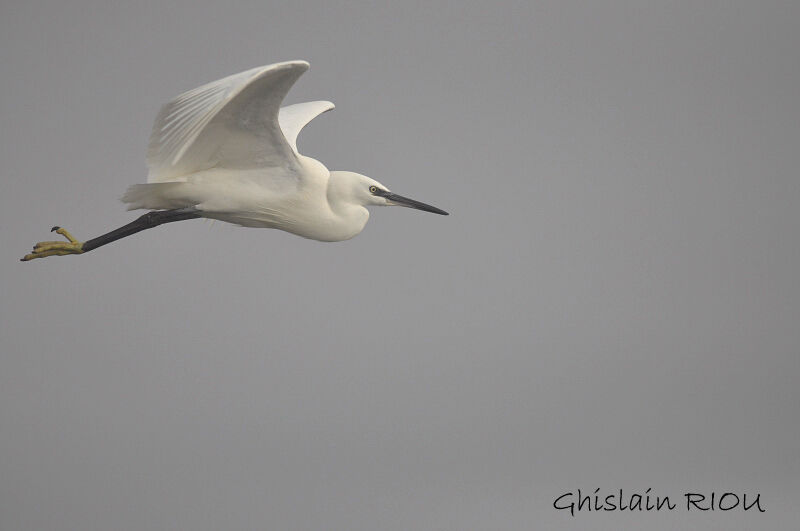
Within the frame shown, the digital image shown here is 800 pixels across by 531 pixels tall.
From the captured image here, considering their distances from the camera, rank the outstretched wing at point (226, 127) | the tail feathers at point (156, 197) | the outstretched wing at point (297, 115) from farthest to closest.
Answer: the outstretched wing at point (297, 115), the tail feathers at point (156, 197), the outstretched wing at point (226, 127)

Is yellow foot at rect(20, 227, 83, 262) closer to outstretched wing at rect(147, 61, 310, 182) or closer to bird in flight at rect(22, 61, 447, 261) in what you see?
bird in flight at rect(22, 61, 447, 261)

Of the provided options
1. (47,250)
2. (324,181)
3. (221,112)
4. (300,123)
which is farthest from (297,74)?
(47,250)

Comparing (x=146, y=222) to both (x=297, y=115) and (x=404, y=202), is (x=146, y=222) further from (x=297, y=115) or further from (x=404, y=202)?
(x=404, y=202)

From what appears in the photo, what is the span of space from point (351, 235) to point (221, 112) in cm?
86

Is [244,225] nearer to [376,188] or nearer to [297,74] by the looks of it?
[376,188]

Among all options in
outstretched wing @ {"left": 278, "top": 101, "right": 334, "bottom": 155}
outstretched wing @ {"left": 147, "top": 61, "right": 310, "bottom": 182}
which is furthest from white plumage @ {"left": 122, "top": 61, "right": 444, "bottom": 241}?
outstretched wing @ {"left": 278, "top": 101, "right": 334, "bottom": 155}

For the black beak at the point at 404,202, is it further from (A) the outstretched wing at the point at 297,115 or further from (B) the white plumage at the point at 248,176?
(A) the outstretched wing at the point at 297,115

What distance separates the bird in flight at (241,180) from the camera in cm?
464

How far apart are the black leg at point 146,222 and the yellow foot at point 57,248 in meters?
0.03

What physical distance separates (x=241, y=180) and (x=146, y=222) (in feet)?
1.61

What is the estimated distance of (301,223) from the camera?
5.11m

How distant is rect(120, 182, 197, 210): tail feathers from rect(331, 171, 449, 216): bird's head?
2.00 feet

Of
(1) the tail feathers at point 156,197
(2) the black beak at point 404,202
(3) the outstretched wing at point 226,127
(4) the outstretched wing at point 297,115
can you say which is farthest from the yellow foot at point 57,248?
(2) the black beak at point 404,202

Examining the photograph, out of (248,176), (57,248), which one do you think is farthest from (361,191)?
(57,248)
